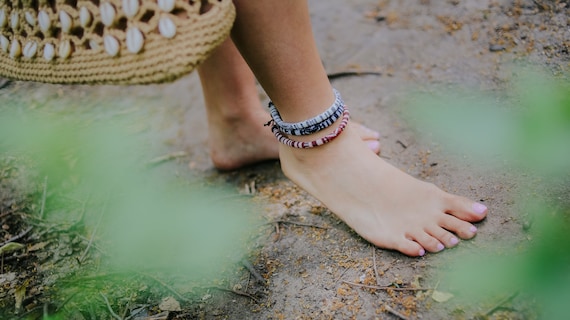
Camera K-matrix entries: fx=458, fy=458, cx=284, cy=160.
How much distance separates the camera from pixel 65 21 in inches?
33.3

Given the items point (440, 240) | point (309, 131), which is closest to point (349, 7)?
point (309, 131)

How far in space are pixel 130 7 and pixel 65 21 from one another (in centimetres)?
17

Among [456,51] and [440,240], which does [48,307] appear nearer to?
[440,240]

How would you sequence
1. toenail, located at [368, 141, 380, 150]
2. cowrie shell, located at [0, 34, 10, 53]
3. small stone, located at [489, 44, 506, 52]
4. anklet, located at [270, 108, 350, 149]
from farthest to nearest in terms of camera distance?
small stone, located at [489, 44, 506, 52] < toenail, located at [368, 141, 380, 150] < anklet, located at [270, 108, 350, 149] < cowrie shell, located at [0, 34, 10, 53]

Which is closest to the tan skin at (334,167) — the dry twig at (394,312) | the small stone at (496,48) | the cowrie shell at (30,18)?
the dry twig at (394,312)

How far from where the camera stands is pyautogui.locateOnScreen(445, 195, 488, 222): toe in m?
1.10

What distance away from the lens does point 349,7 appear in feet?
7.36

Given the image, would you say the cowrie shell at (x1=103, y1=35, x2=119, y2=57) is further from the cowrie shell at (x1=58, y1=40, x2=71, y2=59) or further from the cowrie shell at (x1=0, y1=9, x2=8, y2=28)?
the cowrie shell at (x1=0, y1=9, x2=8, y2=28)

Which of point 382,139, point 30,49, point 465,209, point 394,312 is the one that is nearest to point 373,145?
point 382,139

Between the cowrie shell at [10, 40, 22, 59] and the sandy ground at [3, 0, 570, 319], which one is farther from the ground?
the cowrie shell at [10, 40, 22, 59]

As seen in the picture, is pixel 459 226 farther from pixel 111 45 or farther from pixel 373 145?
pixel 111 45

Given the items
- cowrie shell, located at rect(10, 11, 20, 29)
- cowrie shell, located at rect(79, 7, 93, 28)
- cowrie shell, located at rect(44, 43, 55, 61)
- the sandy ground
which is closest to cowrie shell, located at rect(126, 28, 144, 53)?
cowrie shell, located at rect(79, 7, 93, 28)

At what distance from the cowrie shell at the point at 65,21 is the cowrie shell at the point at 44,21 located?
1.5 inches

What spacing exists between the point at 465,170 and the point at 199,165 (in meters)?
0.93
